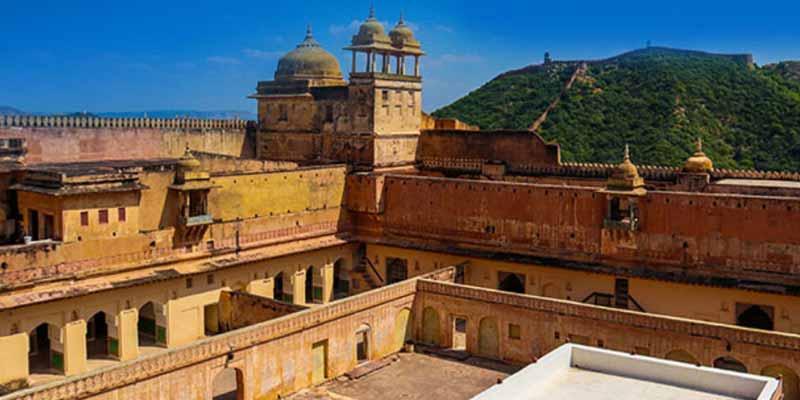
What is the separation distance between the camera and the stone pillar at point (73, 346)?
65.0 ft

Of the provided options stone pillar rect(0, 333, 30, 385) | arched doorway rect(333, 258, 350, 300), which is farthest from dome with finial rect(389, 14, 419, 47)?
stone pillar rect(0, 333, 30, 385)

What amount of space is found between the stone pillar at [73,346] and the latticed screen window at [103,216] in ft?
8.51

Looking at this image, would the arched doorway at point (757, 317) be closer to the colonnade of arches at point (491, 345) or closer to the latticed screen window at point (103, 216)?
the colonnade of arches at point (491, 345)

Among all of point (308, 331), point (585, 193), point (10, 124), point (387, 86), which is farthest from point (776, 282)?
point (10, 124)

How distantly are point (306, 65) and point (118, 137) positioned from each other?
8.49 meters

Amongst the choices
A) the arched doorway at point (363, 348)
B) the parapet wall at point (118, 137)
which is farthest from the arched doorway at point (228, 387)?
the parapet wall at point (118, 137)

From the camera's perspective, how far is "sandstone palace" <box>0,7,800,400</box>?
18516 mm

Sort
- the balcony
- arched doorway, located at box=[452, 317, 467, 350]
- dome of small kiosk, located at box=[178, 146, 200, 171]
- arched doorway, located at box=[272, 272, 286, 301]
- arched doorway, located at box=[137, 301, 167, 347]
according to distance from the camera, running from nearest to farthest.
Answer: arched doorway, located at box=[452, 317, 467, 350], arched doorway, located at box=[137, 301, 167, 347], dome of small kiosk, located at box=[178, 146, 200, 171], the balcony, arched doorway, located at box=[272, 272, 286, 301]

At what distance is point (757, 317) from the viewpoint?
69.9 feet

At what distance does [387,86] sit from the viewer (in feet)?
96.1

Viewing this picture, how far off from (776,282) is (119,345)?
55.5 ft

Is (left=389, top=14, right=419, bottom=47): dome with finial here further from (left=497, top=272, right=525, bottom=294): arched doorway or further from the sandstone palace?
(left=497, top=272, right=525, bottom=294): arched doorway

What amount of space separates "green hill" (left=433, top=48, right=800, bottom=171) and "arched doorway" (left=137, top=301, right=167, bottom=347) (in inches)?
964

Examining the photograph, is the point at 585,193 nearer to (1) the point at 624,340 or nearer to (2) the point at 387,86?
(1) the point at 624,340
